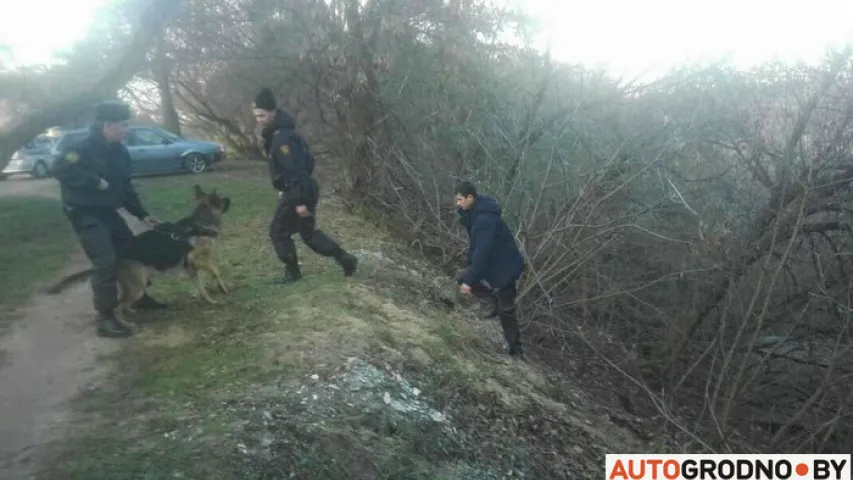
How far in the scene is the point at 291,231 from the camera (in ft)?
23.8

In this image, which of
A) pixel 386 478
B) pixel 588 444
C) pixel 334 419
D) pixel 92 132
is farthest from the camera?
pixel 588 444

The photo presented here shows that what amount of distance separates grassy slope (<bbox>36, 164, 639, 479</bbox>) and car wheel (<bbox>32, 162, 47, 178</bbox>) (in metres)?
12.4

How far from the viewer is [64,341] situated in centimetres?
607

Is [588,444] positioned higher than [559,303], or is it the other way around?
[559,303]

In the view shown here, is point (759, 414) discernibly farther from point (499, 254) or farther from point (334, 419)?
point (334, 419)

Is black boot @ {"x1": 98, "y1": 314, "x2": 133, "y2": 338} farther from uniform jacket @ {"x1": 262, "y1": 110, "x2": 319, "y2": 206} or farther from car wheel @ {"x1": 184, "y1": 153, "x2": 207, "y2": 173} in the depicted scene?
car wheel @ {"x1": 184, "y1": 153, "x2": 207, "y2": 173}

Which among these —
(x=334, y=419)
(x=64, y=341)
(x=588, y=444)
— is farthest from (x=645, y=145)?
(x=64, y=341)

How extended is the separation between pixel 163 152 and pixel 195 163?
0.98 metres

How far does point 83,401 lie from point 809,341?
863 centimetres

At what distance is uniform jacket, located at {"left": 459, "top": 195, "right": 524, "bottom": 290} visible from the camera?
652 centimetres

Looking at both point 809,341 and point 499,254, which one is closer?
point 499,254

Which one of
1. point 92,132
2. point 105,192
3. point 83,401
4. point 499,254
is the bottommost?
point 83,401

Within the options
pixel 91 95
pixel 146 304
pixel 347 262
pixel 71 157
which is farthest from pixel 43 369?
pixel 91 95

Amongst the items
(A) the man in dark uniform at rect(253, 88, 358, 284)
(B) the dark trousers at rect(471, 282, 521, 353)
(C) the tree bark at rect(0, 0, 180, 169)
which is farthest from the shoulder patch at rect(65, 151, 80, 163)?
(C) the tree bark at rect(0, 0, 180, 169)
